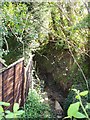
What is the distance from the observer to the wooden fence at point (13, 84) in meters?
3.22

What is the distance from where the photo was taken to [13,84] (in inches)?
148

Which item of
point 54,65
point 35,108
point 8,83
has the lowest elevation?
point 35,108

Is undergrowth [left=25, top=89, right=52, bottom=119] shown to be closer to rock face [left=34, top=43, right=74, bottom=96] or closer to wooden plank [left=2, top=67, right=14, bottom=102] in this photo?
wooden plank [left=2, top=67, right=14, bottom=102]

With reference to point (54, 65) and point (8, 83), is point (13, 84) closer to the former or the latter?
point (8, 83)

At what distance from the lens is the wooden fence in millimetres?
3221

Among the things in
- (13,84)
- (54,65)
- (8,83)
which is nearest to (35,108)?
(13,84)

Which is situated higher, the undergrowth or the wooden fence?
the wooden fence

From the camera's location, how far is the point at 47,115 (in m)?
4.46

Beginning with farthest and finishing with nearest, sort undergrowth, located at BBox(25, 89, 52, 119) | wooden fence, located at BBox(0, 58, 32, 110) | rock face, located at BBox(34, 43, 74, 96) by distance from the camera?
rock face, located at BBox(34, 43, 74, 96) → undergrowth, located at BBox(25, 89, 52, 119) → wooden fence, located at BBox(0, 58, 32, 110)

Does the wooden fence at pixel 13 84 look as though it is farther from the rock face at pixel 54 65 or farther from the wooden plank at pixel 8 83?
the rock face at pixel 54 65

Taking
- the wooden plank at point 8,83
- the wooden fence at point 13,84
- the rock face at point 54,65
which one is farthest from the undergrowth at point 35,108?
the rock face at point 54,65

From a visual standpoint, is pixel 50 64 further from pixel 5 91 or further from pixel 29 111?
pixel 5 91

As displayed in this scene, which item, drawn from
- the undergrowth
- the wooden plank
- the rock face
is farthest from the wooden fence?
the rock face

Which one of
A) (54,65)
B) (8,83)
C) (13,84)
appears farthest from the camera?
(54,65)
